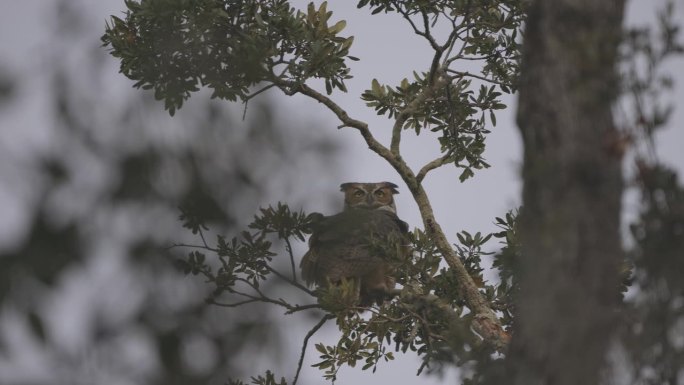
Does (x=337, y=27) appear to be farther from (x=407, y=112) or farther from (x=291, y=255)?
(x=291, y=255)

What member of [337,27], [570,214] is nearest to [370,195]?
[337,27]

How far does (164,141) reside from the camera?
2.99 metres

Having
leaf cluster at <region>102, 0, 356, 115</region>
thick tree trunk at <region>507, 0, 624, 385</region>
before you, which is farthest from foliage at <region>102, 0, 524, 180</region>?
thick tree trunk at <region>507, 0, 624, 385</region>

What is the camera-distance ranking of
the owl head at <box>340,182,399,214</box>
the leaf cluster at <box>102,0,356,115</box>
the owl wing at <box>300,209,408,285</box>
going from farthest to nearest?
the owl head at <box>340,182,399,214</box> → the owl wing at <box>300,209,408,285</box> → the leaf cluster at <box>102,0,356,115</box>

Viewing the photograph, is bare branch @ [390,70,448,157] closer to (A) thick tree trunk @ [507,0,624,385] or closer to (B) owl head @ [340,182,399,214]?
(A) thick tree trunk @ [507,0,624,385]

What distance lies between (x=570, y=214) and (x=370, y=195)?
A: 6.41 metres

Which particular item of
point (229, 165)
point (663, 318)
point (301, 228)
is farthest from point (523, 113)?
point (301, 228)

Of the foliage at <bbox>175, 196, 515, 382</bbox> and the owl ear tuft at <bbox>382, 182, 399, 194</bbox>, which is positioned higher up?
the owl ear tuft at <bbox>382, 182, 399, 194</bbox>

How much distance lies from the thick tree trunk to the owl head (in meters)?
6.15

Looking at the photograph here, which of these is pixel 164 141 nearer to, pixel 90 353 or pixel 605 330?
pixel 90 353

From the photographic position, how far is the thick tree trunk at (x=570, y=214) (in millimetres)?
2656

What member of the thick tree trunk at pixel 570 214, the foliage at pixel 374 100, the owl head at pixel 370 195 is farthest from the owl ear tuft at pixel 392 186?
the thick tree trunk at pixel 570 214

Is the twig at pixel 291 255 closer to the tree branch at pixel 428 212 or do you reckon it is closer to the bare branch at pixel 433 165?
the tree branch at pixel 428 212

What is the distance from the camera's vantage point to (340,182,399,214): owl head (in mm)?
9070
